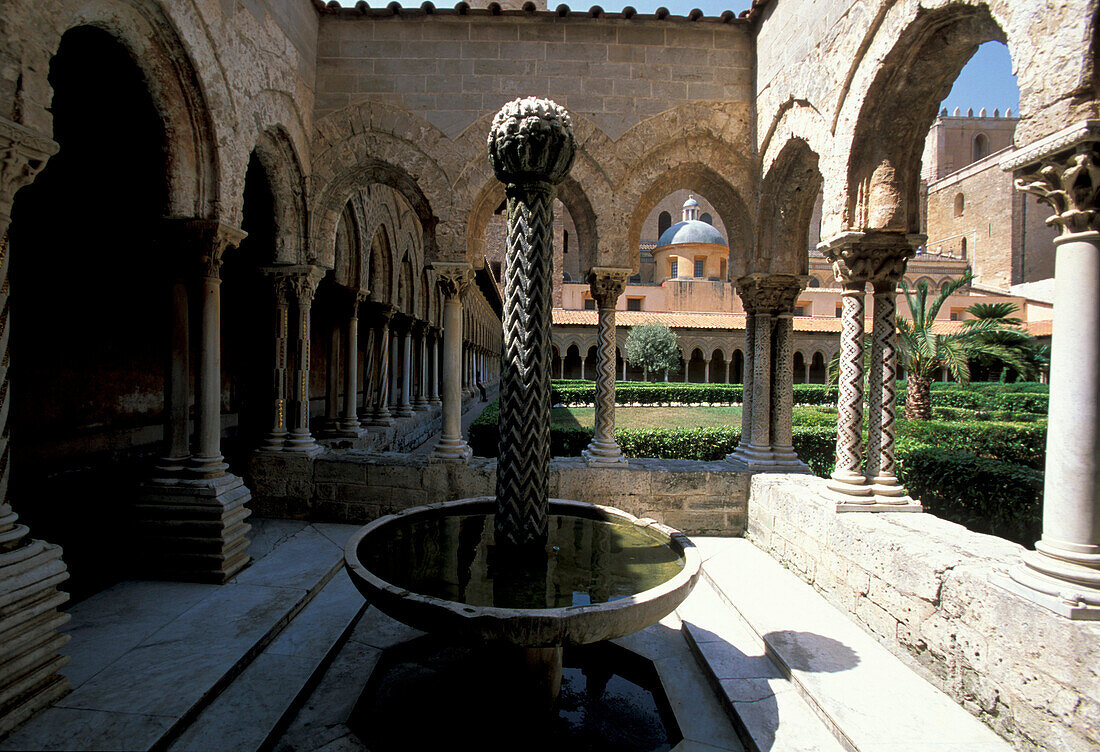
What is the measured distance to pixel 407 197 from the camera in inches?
259

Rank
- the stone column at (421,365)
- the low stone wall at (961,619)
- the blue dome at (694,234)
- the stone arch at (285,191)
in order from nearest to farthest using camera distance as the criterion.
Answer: the low stone wall at (961,619) < the stone arch at (285,191) < the stone column at (421,365) < the blue dome at (694,234)

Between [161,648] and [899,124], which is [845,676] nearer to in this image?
[161,648]

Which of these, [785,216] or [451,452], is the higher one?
[785,216]

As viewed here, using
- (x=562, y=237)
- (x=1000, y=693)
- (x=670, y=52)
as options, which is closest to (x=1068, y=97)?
(x=1000, y=693)

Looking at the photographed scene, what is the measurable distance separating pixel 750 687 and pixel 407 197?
5764mm

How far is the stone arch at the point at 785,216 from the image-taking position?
5879mm

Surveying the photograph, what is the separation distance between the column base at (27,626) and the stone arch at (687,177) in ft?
17.0

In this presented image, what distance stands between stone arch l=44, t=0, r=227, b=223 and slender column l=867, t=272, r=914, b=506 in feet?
16.7

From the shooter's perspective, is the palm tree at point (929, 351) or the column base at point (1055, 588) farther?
the palm tree at point (929, 351)

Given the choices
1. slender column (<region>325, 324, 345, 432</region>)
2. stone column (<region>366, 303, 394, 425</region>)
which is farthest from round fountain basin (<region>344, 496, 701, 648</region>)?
stone column (<region>366, 303, 394, 425</region>)

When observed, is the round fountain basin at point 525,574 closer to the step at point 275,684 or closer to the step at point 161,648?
the step at point 275,684

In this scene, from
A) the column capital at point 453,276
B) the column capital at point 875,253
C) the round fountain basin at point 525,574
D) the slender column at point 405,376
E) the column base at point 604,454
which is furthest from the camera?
the slender column at point 405,376

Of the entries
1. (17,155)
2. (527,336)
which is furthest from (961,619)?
(17,155)

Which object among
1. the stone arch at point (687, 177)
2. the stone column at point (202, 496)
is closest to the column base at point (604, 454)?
the stone arch at point (687, 177)
